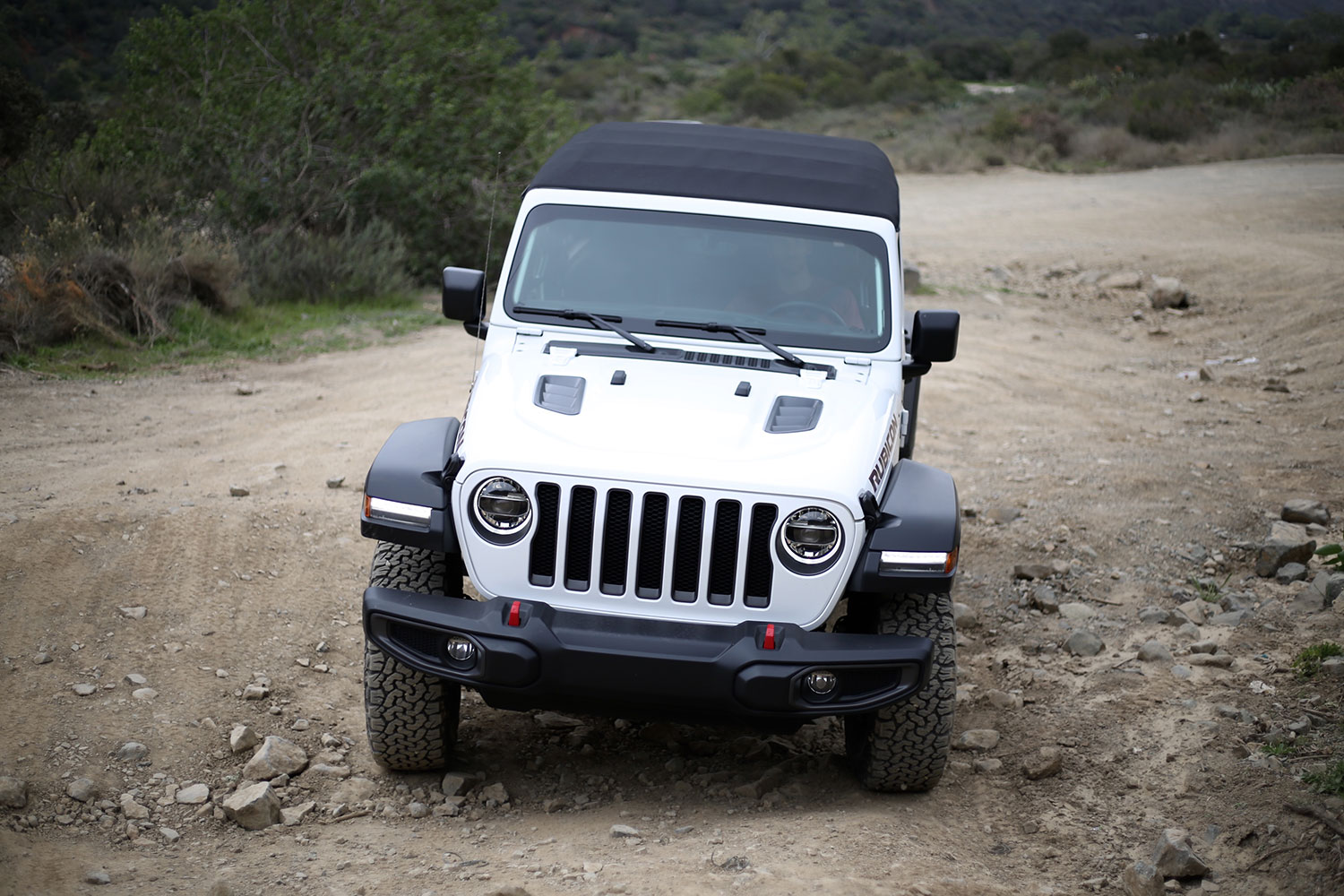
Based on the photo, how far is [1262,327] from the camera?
465 inches

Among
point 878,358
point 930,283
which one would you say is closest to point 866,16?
point 930,283

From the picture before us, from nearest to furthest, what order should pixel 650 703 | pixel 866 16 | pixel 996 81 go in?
pixel 650 703 → pixel 996 81 → pixel 866 16

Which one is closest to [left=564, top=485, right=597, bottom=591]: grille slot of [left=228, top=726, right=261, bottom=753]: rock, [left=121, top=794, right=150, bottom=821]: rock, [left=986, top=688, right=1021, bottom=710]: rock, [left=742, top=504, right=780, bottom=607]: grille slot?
[left=742, top=504, right=780, bottom=607]: grille slot

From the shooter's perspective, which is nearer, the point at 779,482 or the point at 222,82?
the point at 779,482

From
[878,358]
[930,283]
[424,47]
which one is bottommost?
[930,283]

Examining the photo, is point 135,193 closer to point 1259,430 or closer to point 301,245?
point 301,245

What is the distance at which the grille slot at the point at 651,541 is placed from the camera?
347 centimetres

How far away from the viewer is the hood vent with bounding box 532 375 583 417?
150 inches

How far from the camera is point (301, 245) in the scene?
12250 mm

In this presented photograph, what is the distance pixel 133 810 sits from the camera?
3.70 metres

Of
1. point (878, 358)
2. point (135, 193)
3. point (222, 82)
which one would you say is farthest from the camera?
point (222, 82)

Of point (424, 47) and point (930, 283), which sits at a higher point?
point (424, 47)

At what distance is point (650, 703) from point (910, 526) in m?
0.99

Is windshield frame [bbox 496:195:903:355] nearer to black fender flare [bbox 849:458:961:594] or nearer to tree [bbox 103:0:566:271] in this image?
black fender flare [bbox 849:458:961:594]
